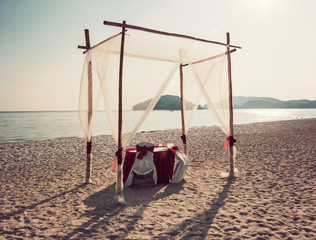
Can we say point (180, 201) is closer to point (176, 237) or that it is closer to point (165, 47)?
point (176, 237)

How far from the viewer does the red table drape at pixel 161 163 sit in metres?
5.16

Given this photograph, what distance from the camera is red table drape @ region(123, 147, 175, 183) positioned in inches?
203

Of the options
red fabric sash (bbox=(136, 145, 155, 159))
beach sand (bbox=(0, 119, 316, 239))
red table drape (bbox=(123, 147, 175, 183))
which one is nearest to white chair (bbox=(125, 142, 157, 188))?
red fabric sash (bbox=(136, 145, 155, 159))

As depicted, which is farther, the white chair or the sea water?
the sea water

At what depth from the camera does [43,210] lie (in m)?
3.91

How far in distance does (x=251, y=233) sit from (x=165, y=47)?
4063 millimetres

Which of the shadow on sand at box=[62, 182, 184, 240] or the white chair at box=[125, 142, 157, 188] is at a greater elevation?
the white chair at box=[125, 142, 157, 188]

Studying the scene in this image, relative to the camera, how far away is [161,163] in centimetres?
526

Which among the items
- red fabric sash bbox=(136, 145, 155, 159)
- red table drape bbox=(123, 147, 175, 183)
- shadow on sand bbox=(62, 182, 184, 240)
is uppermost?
red fabric sash bbox=(136, 145, 155, 159)

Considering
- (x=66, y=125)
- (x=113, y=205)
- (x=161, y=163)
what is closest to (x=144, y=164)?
(x=161, y=163)

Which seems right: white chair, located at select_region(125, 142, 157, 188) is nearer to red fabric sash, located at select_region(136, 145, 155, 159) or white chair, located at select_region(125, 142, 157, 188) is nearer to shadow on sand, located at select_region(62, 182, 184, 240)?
red fabric sash, located at select_region(136, 145, 155, 159)

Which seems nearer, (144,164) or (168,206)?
(168,206)

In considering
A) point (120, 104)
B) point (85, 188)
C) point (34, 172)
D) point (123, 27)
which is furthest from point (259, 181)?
point (34, 172)

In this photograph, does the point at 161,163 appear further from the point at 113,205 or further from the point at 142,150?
the point at 113,205
